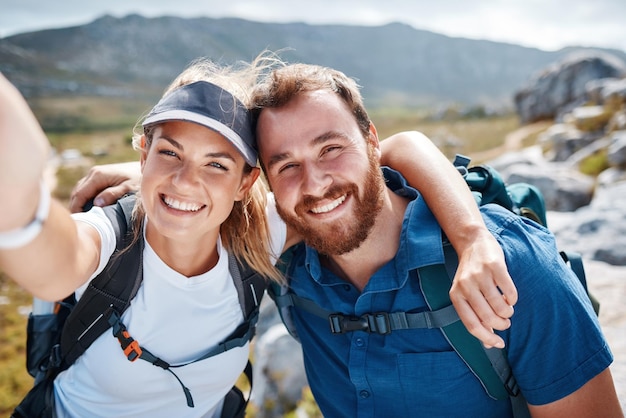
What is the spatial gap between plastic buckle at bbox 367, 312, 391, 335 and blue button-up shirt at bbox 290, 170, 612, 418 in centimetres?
8

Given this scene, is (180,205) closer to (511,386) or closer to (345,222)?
(345,222)

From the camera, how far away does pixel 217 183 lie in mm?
2352

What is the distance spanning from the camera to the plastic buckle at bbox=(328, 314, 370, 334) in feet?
7.70

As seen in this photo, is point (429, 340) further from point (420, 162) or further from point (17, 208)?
point (17, 208)

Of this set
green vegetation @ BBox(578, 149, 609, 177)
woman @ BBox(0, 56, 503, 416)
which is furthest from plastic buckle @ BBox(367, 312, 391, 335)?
green vegetation @ BBox(578, 149, 609, 177)

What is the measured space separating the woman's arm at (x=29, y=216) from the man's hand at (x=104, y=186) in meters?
1.21

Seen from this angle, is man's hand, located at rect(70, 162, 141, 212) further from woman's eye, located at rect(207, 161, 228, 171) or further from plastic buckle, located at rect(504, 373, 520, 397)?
plastic buckle, located at rect(504, 373, 520, 397)

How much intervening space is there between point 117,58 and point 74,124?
12189cm

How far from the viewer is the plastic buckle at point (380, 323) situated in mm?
2277

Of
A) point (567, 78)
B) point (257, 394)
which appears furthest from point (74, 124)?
point (257, 394)

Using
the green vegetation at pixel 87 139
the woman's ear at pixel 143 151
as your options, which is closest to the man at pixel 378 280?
the woman's ear at pixel 143 151

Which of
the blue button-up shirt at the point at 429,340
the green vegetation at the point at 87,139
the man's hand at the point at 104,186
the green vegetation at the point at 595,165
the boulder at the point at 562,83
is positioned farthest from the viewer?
the boulder at the point at 562,83

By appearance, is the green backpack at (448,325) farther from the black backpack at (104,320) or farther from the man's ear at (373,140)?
the man's ear at (373,140)

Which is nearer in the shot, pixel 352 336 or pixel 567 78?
pixel 352 336
